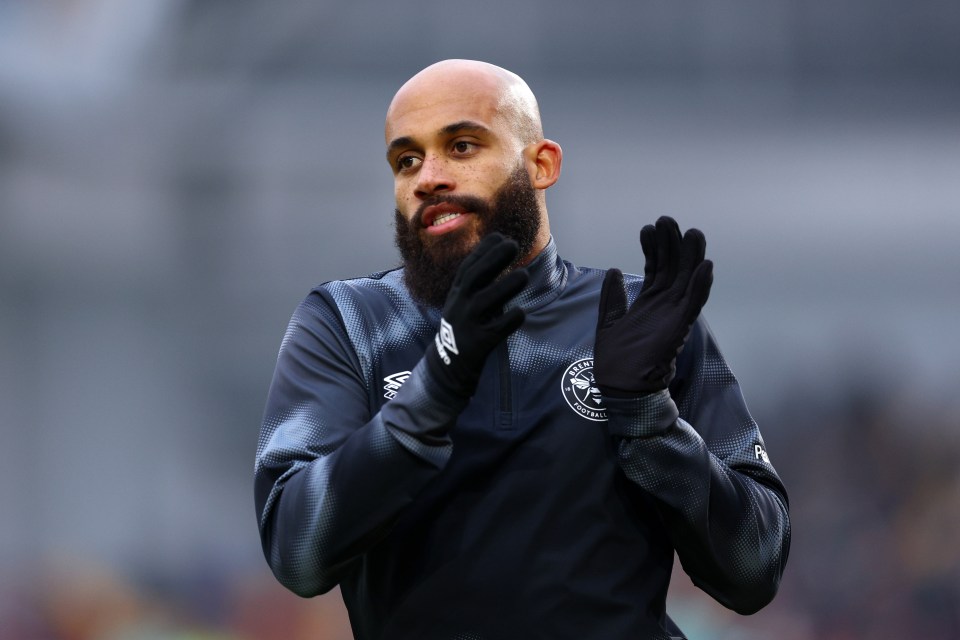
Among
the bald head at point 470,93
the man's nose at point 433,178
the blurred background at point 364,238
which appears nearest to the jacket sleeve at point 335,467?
the man's nose at point 433,178

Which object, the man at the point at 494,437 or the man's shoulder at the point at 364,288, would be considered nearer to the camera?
the man at the point at 494,437

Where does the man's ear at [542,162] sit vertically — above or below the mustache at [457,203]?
above

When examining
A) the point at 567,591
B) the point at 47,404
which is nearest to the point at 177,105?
the point at 47,404

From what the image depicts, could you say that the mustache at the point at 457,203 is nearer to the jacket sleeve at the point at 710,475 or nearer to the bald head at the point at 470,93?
the bald head at the point at 470,93

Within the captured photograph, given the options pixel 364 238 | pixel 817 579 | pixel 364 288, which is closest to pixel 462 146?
pixel 364 288

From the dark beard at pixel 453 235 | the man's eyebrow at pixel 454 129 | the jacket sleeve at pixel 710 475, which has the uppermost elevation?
the man's eyebrow at pixel 454 129

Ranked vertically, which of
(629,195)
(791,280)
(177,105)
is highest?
(177,105)

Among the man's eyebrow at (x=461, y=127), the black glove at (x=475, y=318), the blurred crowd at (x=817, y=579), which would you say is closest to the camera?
the black glove at (x=475, y=318)

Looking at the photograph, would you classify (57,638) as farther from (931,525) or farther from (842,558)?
(931,525)

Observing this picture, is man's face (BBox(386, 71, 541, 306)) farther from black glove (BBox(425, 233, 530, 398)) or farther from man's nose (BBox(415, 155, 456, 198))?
black glove (BBox(425, 233, 530, 398))

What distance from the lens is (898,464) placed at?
12.5 ft

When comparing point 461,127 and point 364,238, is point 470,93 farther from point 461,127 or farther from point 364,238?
point 364,238

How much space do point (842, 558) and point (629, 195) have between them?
1373 millimetres

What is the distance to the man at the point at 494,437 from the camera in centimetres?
127
